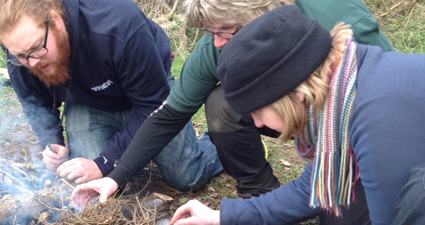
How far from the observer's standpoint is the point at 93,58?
9.97 feet

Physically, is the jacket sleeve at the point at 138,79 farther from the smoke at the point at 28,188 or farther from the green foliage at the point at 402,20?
the green foliage at the point at 402,20

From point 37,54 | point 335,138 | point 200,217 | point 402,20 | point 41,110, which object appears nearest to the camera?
point 335,138

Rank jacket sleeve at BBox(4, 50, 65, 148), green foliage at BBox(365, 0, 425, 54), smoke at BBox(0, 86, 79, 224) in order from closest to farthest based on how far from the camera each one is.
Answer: smoke at BBox(0, 86, 79, 224)
jacket sleeve at BBox(4, 50, 65, 148)
green foliage at BBox(365, 0, 425, 54)

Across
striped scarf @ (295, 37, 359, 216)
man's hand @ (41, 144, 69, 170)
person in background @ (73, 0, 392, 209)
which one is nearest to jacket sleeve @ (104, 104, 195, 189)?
person in background @ (73, 0, 392, 209)

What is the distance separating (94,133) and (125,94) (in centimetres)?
46

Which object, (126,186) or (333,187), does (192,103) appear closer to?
(126,186)

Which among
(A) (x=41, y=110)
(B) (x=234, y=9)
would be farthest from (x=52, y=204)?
(B) (x=234, y=9)

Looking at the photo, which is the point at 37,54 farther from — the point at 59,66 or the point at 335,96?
the point at 335,96

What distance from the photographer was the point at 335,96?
177cm

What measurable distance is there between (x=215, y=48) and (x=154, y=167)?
133cm

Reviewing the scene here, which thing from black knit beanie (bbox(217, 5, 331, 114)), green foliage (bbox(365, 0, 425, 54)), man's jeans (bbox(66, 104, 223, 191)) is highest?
black knit beanie (bbox(217, 5, 331, 114))

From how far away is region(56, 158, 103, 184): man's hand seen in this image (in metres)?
2.94

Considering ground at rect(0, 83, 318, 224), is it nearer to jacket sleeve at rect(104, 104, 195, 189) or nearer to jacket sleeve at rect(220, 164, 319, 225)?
jacket sleeve at rect(104, 104, 195, 189)

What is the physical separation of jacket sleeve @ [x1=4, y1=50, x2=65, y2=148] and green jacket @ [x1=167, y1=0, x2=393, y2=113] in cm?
115
